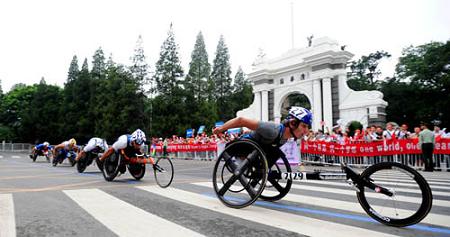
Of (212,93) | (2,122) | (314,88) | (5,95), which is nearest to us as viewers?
(314,88)

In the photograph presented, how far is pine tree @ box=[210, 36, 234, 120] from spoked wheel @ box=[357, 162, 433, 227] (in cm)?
5386

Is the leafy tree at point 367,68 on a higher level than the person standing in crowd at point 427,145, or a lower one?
higher

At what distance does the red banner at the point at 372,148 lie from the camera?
12.0 m

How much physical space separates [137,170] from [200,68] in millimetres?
49553

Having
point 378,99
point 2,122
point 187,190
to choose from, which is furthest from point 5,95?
point 187,190

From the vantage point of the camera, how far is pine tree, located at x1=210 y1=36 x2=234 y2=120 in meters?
57.8

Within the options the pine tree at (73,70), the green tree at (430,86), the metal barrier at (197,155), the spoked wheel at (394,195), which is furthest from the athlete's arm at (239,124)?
the pine tree at (73,70)

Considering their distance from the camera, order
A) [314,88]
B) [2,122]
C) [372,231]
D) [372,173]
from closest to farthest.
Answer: [372,231], [372,173], [314,88], [2,122]

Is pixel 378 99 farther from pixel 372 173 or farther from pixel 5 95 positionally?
pixel 5 95

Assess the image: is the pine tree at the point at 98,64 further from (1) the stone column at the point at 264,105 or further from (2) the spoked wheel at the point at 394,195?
(2) the spoked wheel at the point at 394,195

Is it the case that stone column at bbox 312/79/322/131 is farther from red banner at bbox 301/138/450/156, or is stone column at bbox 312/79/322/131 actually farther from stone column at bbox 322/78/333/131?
red banner at bbox 301/138/450/156

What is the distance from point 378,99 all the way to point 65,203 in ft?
86.3

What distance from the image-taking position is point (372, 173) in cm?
349

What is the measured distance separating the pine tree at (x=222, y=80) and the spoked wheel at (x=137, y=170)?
162 feet
